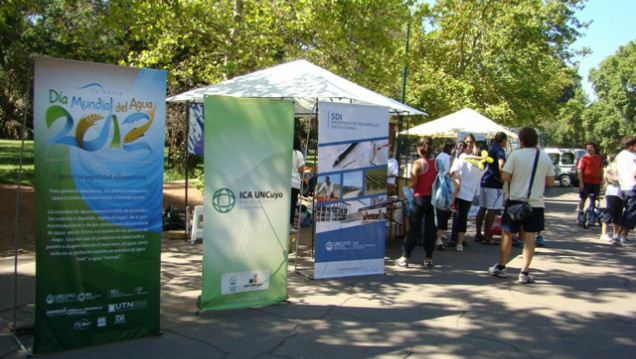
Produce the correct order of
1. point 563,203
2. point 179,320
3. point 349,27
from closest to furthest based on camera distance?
1. point 179,320
2. point 349,27
3. point 563,203

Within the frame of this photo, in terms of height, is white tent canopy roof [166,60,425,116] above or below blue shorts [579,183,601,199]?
above

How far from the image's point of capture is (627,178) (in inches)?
349

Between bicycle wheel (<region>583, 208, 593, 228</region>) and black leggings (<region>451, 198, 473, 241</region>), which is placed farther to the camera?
bicycle wheel (<region>583, 208, 593, 228</region>)

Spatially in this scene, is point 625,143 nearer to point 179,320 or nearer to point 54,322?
point 179,320

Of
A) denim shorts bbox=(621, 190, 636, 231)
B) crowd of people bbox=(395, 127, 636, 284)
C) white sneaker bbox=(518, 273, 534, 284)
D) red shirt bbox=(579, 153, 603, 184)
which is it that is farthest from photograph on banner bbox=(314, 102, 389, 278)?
red shirt bbox=(579, 153, 603, 184)

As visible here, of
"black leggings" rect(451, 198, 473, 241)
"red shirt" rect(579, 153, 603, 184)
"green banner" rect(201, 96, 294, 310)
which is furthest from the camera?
"red shirt" rect(579, 153, 603, 184)

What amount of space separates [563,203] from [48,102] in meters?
18.3

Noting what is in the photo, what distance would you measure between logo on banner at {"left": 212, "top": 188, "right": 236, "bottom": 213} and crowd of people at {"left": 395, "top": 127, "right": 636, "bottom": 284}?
2897 mm

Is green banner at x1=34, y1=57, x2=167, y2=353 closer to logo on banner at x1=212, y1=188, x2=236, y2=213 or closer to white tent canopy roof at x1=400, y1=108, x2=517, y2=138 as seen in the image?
logo on banner at x1=212, y1=188, x2=236, y2=213

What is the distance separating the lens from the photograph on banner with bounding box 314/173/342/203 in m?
5.94

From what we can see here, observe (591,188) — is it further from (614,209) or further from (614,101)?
(614,101)

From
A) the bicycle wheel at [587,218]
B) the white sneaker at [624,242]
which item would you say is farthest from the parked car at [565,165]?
the white sneaker at [624,242]

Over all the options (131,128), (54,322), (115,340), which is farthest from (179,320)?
(131,128)

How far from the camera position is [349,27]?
1352 cm
